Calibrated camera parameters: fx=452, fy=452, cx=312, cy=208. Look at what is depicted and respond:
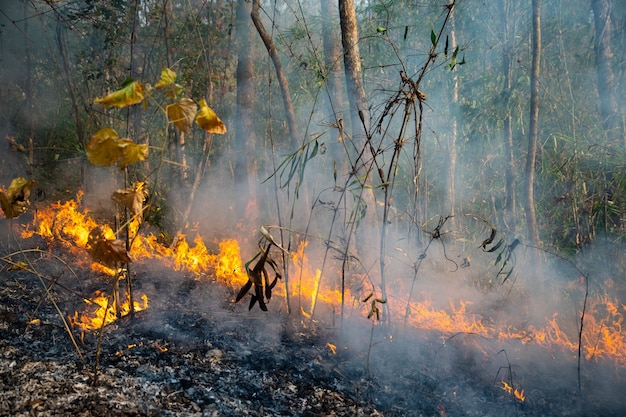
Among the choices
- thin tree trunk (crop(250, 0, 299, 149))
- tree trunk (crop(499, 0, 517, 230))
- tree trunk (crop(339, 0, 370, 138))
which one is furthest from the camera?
tree trunk (crop(499, 0, 517, 230))

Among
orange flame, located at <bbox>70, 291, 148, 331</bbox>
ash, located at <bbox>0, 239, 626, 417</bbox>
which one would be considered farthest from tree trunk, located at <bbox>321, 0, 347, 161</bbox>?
orange flame, located at <bbox>70, 291, 148, 331</bbox>

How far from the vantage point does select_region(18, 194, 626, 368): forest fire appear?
4195 millimetres

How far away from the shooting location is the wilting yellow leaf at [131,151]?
2072 millimetres

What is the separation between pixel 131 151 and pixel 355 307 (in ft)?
9.76

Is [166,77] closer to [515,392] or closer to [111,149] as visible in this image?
[111,149]

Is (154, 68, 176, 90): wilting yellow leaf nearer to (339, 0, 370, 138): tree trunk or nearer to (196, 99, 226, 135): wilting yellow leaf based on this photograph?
(196, 99, 226, 135): wilting yellow leaf

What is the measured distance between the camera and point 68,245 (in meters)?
5.61

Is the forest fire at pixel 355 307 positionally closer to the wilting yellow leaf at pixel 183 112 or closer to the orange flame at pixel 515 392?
the orange flame at pixel 515 392

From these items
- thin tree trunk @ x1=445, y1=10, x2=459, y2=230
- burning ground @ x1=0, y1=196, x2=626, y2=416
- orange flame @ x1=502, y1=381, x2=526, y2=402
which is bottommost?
orange flame @ x1=502, y1=381, x2=526, y2=402

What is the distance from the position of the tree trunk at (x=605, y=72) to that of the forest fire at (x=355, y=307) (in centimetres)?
206

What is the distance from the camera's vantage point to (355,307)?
4.48 metres

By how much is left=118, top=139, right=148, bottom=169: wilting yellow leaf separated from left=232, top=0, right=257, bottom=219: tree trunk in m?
5.12

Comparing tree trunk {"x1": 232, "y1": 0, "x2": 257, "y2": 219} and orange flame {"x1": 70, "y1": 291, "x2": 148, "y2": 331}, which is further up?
tree trunk {"x1": 232, "y1": 0, "x2": 257, "y2": 219}

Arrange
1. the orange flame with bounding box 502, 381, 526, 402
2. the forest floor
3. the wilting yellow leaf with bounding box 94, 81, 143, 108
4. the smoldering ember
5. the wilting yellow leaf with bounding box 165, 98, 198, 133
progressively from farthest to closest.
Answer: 1. the orange flame with bounding box 502, 381, 526, 402
2. the smoldering ember
3. the forest floor
4. the wilting yellow leaf with bounding box 165, 98, 198, 133
5. the wilting yellow leaf with bounding box 94, 81, 143, 108
